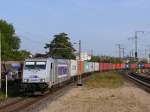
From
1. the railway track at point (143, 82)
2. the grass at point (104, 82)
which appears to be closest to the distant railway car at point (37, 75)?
the grass at point (104, 82)

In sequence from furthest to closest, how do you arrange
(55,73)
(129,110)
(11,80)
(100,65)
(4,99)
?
(100,65) → (11,80) → (55,73) → (4,99) → (129,110)

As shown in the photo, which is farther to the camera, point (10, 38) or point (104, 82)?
point (10, 38)

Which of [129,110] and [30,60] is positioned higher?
[30,60]

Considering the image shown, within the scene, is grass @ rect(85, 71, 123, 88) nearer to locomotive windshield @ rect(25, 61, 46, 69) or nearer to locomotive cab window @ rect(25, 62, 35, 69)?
locomotive windshield @ rect(25, 61, 46, 69)

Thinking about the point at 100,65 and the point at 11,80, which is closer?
the point at 11,80

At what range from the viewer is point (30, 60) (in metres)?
34.2

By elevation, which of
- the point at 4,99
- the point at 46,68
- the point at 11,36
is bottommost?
the point at 4,99

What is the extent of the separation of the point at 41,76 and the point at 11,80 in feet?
39.0

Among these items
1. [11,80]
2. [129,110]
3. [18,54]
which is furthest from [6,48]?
[129,110]

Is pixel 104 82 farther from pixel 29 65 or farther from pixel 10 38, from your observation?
pixel 10 38

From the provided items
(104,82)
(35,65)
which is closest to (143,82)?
(104,82)

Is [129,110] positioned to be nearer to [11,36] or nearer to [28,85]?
[28,85]

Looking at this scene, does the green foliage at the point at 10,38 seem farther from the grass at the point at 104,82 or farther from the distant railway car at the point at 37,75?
the distant railway car at the point at 37,75

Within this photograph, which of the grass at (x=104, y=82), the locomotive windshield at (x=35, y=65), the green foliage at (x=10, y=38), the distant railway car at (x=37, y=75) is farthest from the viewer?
the green foliage at (x=10, y=38)
